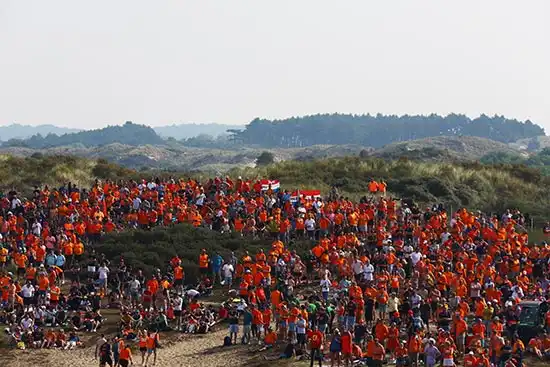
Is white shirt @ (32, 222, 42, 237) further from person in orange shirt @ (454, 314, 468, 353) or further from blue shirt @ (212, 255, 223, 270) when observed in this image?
person in orange shirt @ (454, 314, 468, 353)

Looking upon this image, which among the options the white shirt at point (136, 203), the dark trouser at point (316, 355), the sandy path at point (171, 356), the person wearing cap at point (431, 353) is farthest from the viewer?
the white shirt at point (136, 203)

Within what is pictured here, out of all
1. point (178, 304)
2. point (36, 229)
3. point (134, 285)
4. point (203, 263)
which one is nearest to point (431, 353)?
point (178, 304)

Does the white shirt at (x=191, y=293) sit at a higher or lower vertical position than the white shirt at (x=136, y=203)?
lower

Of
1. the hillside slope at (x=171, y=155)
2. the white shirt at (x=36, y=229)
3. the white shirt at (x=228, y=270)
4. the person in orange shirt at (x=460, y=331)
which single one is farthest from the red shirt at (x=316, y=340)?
the hillside slope at (x=171, y=155)

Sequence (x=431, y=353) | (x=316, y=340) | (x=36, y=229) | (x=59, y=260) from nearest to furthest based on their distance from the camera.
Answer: (x=431, y=353) → (x=316, y=340) → (x=59, y=260) → (x=36, y=229)

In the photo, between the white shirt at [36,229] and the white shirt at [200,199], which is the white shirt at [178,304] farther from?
the white shirt at [200,199]

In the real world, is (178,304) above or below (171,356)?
above

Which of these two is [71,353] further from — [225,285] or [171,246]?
[171,246]

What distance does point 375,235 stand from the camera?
35.3 m

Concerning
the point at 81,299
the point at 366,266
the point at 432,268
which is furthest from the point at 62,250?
the point at 432,268

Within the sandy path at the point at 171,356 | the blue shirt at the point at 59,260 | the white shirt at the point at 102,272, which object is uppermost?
the blue shirt at the point at 59,260

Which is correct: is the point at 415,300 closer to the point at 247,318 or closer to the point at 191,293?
the point at 247,318

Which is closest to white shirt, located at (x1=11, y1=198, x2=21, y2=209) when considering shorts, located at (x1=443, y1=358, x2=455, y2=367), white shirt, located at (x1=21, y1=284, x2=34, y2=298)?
white shirt, located at (x1=21, y1=284, x2=34, y2=298)

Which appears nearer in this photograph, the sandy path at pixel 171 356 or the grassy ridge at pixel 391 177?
the sandy path at pixel 171 356
